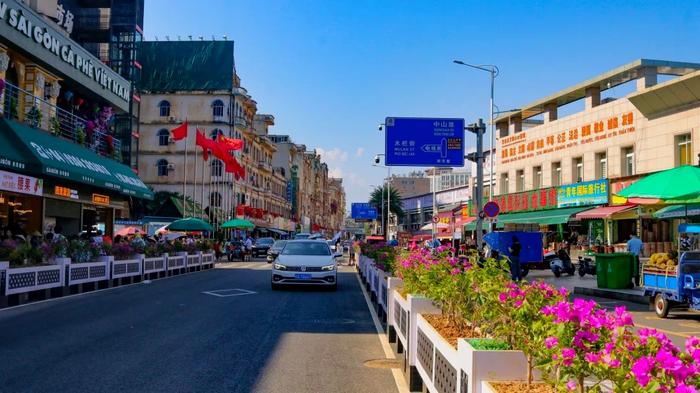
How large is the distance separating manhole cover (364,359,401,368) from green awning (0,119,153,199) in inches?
547

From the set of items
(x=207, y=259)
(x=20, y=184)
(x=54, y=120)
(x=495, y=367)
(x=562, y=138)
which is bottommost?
(x=207, y=259)

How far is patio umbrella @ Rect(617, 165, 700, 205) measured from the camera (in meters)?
12.5

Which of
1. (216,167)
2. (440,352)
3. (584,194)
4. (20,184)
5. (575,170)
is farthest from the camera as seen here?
(216,167)

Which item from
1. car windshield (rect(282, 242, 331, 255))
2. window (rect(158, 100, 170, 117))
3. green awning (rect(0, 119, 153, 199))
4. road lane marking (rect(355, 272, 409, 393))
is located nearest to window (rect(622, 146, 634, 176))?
car windshield (rect(282, 242, 331, 255))

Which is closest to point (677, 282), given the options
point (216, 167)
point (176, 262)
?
point (176, 262)

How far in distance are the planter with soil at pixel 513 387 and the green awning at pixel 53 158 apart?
17.5 m

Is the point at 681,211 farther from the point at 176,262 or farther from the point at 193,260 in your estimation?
the point at 193,260

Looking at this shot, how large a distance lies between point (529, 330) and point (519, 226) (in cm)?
4068

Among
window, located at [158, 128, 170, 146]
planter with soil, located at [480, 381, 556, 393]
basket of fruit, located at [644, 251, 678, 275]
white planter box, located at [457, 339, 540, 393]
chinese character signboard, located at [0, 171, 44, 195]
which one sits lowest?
planter with soil, located at [480, 381, 556, 393]

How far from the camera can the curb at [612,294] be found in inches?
641

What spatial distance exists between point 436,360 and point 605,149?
30.2 m

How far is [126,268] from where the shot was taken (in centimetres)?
2050

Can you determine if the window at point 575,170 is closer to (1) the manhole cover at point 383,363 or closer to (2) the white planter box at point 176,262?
(2) the white planter box at point 176,262

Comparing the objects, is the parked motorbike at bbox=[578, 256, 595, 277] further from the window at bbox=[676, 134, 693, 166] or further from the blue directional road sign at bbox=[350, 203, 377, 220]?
the blue directional road sign at bbox=[350, 203, 377, 220]
